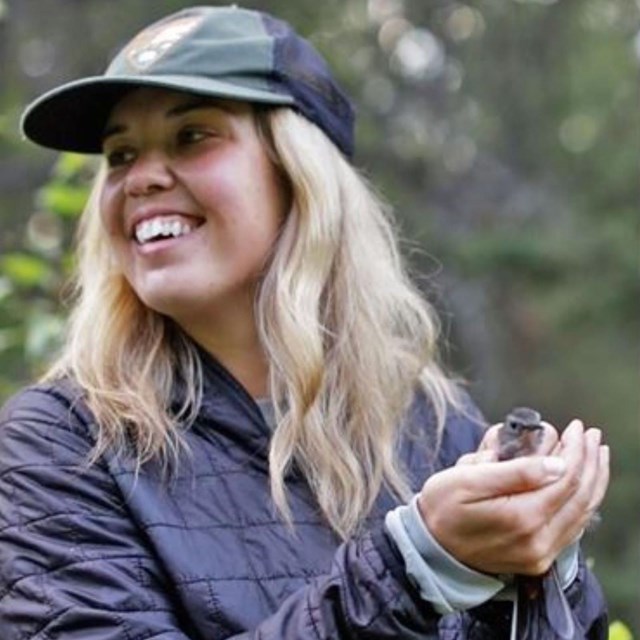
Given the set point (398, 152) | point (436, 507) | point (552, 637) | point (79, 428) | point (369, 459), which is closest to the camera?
point (436, 507)

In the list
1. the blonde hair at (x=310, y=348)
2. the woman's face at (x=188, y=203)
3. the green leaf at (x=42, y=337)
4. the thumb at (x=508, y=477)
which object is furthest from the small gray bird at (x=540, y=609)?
the green leaf at (x=42, y=337)

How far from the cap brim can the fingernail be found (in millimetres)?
975

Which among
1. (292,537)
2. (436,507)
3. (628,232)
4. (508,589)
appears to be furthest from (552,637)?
(628,232)

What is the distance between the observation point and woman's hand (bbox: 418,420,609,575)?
2117 millimetres

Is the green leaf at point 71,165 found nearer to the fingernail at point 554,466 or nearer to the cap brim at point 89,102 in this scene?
the cap brim at point 89,102

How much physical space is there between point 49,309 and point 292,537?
1.71m

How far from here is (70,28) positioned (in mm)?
12867

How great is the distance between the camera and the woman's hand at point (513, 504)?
212cm

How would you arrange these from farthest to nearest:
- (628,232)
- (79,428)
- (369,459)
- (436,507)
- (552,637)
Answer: (628,232) → (369,459) → (79,428) → (552,637) → (436,507)

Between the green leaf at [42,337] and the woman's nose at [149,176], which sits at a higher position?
the woman's nose at [149,176]

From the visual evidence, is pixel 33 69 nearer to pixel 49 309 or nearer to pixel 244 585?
pixel 49 309

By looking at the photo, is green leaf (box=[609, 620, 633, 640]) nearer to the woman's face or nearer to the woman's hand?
the woman's hand

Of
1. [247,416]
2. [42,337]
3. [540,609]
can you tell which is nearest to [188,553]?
[247,416]

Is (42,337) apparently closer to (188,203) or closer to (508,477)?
(188,203)
